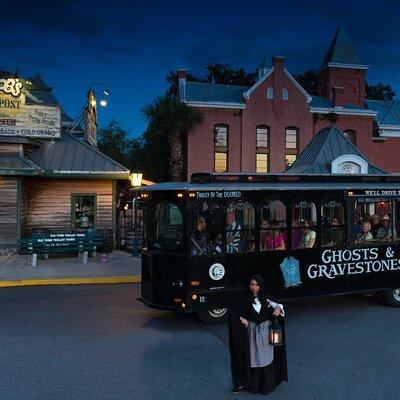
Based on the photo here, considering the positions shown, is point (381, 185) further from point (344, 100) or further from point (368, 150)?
point (344, 100)

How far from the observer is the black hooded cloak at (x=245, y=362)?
18.0 feet

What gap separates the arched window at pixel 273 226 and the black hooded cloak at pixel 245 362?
3.41 m

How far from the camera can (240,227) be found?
8.73m

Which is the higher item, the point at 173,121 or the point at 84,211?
the point at 173,121

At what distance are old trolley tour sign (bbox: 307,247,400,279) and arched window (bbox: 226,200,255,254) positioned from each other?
1392 mm

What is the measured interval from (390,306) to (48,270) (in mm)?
9498

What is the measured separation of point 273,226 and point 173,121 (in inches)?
1117

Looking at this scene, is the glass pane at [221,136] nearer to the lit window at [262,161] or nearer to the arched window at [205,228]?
the lit window at [262,161]

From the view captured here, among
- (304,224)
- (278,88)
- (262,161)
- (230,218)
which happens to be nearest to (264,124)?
(262,161)

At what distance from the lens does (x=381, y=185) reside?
10172 millimetres

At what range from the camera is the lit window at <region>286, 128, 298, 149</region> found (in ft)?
130

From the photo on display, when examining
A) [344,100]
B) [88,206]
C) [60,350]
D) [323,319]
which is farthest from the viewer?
[344,100]

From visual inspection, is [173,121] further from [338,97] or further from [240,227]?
[240,227]

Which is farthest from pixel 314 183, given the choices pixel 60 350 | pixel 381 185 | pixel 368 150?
pixel 368 150
